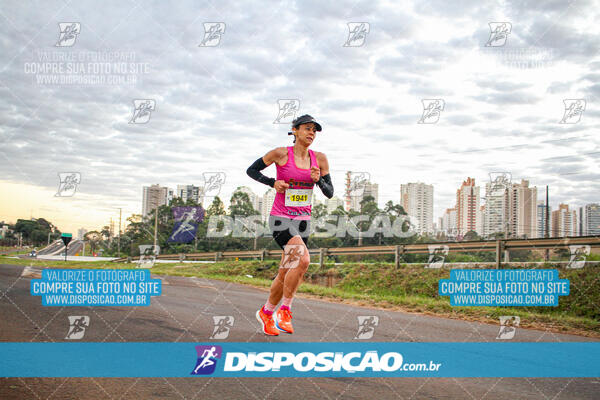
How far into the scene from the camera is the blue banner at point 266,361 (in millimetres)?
3623

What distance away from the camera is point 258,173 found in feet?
12.7

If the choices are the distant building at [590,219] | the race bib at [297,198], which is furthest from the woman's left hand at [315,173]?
the distant building at [590,219]

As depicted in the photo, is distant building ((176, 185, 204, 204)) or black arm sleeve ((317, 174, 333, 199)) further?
distant building ((176, 185, 204, 204))

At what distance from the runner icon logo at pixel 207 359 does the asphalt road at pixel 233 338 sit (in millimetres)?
84

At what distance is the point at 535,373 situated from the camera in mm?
4090

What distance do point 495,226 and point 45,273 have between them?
1599 cm

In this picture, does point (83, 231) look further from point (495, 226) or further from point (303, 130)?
point (495, 226)

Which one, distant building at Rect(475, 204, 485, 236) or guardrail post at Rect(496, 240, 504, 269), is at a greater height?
distant building at Rect(475, 204, 485, 236)

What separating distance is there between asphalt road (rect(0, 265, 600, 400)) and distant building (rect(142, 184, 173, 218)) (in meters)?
1.54

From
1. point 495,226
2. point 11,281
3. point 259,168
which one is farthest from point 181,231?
point 495,226

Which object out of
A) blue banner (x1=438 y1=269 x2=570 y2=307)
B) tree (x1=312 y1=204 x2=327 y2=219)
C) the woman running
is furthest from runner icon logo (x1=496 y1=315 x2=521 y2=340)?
the woman running

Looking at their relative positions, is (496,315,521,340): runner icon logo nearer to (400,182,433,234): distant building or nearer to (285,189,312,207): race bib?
(400,182,433,234): distant building

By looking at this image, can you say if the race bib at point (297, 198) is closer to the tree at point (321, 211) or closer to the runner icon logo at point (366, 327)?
the tree at point (321, 211)

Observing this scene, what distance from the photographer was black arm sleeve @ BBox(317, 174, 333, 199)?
3850mm
